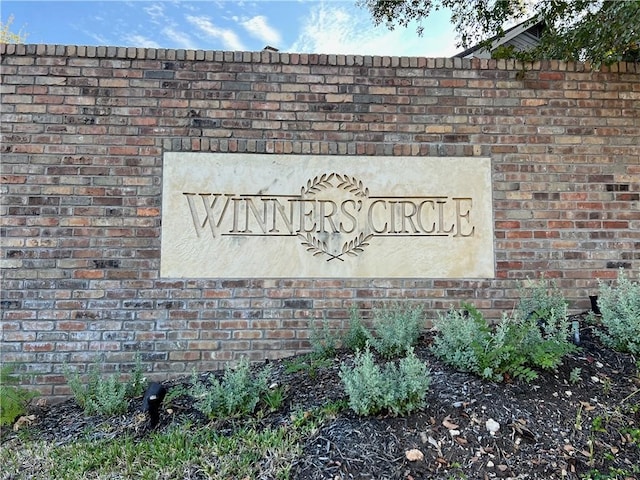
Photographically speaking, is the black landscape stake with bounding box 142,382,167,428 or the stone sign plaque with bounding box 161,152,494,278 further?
the stone sign plaque with bounding box 161,152,494,278

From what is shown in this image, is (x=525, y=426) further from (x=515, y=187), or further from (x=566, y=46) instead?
(x=566, y=46)

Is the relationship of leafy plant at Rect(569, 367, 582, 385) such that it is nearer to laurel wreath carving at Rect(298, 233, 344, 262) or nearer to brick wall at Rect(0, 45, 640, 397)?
brick wall at Rect(0, 45, 640, 397)

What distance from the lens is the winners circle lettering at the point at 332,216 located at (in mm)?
3922

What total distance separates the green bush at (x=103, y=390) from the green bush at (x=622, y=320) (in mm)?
3348

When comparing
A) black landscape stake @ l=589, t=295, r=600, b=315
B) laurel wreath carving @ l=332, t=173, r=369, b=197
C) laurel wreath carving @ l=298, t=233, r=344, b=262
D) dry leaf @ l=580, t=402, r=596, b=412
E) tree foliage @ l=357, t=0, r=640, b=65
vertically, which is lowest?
dry leaf @ l=580, t=402, r=596, b=412

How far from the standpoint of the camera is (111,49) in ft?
13.0

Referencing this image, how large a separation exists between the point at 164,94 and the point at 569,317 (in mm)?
3769

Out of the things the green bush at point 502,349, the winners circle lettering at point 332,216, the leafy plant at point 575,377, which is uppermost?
the winners circle lettering at point 332,216

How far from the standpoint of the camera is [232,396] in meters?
2.96

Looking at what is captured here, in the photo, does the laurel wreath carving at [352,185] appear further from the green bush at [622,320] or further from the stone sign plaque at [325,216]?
the green bush at [622,320]

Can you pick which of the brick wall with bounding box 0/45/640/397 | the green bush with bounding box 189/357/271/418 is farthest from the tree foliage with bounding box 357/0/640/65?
the green bush with bounding box 189/357/271/418

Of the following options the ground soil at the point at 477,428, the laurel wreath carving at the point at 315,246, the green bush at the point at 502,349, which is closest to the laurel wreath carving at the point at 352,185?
the laurel wreath carving at the point at 315,246

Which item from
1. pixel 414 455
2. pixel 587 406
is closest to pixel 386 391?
pixel 414 455

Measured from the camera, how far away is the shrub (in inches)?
136
